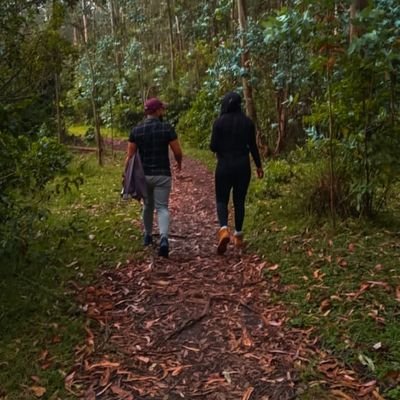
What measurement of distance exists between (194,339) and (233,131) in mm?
2755

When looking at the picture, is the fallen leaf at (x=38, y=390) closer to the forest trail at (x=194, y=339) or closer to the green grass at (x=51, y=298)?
the green grass at (x=51, y=298)

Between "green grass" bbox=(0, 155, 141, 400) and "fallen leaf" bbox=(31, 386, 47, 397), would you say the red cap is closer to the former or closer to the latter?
"green grass" bbox=(0, 155, 141, 400)

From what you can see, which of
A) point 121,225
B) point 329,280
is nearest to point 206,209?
point 121,225

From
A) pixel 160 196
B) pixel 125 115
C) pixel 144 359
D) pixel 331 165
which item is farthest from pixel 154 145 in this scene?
pixel 125 115

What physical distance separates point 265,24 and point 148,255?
287cm

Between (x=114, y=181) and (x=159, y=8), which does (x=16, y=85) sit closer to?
(x=114, y=181)

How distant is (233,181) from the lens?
641 cm

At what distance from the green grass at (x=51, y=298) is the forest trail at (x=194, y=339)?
0.52 ft

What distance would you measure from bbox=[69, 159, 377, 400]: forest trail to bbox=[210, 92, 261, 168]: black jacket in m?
1.24

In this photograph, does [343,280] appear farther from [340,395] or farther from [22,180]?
[22,180]

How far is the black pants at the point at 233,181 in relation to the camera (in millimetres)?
6352

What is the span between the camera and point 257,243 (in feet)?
21.9

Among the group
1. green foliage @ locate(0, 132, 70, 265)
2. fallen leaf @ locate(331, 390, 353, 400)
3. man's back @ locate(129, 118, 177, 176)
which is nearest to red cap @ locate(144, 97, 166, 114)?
man's back @ locate(129, 118, 177, 176)

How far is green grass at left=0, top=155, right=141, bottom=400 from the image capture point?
12.9ft
